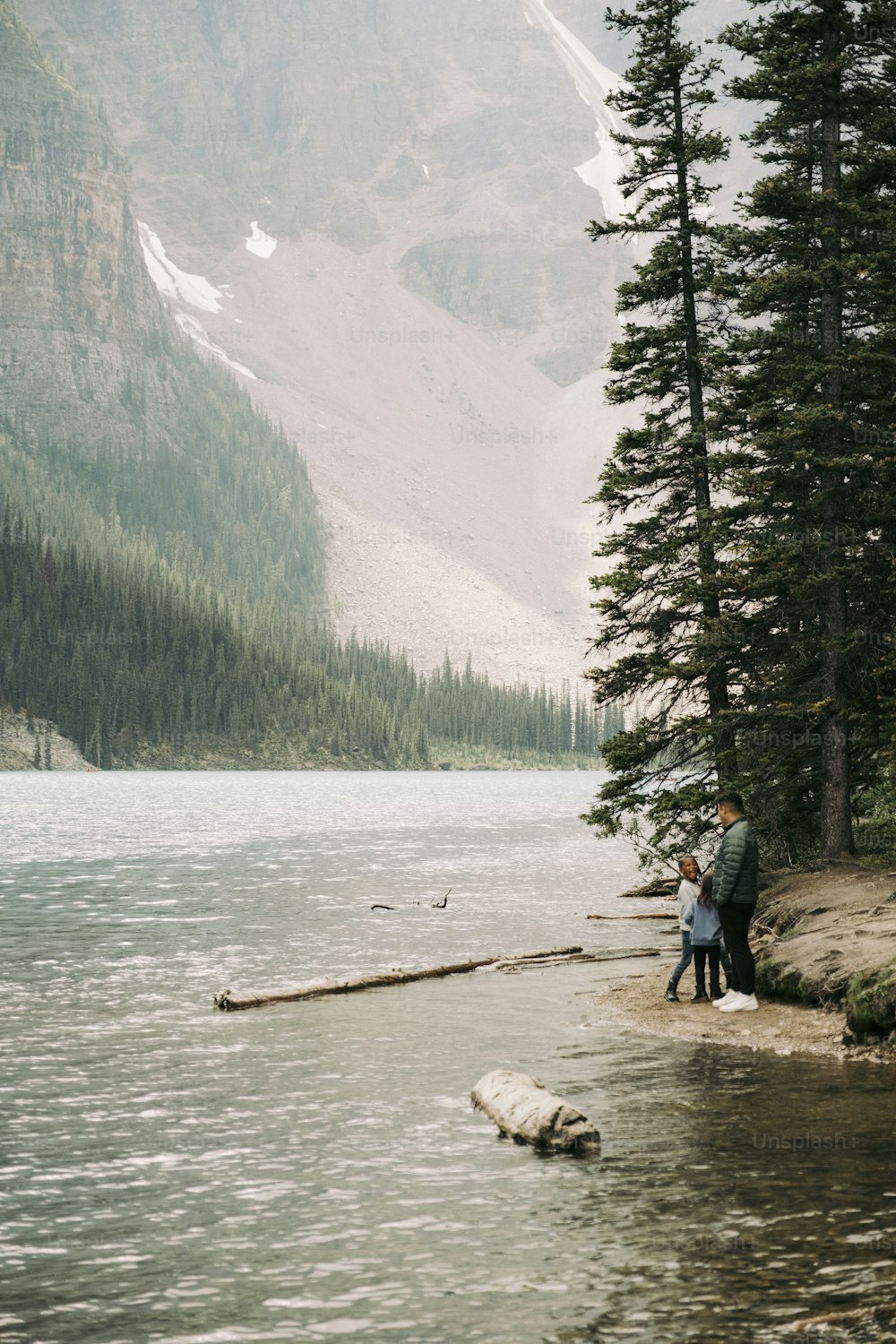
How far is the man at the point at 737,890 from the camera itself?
69.7 ft

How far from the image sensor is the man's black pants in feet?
70.7

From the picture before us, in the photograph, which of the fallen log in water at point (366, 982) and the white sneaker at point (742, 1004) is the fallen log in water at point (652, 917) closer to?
the fallen log in water at point (366, 982)

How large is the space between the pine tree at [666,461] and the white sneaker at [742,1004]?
7833 mm

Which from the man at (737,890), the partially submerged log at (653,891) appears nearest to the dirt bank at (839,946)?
the man at (737,890)

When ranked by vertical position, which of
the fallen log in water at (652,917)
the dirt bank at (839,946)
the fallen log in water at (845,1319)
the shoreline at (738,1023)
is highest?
the dirt bank at (839,946)

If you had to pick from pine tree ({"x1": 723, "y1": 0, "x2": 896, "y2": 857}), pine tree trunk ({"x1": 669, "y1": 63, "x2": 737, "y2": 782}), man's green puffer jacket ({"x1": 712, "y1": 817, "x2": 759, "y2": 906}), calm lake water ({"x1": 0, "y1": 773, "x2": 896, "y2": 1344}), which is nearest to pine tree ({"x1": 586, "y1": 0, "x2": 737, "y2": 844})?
pine tree trunk ({"x1": 669, "y1": 63, "x2": 737, "y2": 782})

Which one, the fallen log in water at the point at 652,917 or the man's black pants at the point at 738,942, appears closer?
the man's black pants at the point at 738,942

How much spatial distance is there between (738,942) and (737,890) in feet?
3.19

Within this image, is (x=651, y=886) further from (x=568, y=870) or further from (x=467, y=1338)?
(x=467, y=1338)

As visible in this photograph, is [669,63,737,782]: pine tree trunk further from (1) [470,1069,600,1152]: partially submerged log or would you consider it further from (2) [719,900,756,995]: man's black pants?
(1) [470,1069,600,1152]: partially submerged log

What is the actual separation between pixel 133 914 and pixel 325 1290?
29.1 m

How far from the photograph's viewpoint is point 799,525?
28.5 m

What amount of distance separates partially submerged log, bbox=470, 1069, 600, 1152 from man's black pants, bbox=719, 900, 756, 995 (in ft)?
20.8

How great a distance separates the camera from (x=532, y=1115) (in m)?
14.7
